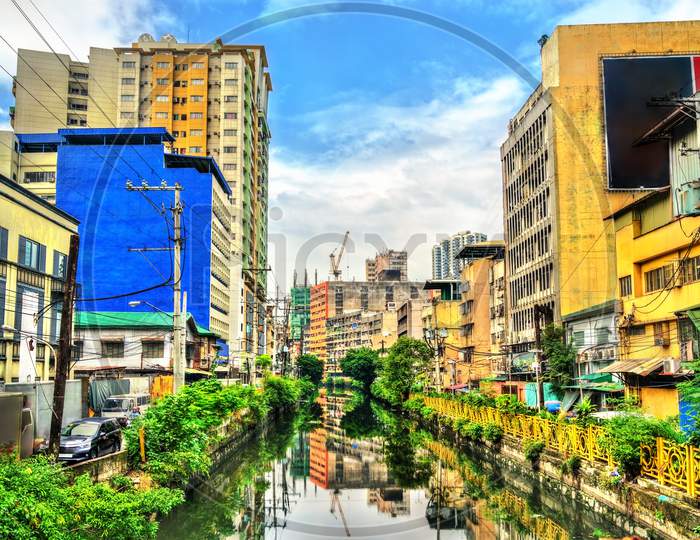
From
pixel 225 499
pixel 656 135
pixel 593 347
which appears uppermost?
pixel 656 135

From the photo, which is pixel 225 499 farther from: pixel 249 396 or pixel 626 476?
pixel 249 396

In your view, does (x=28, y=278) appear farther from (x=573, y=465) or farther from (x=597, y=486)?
(x=597, y=486)

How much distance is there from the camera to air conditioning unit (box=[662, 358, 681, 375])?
1291 inches

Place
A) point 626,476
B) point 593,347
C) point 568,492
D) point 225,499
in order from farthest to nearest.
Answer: point 593,347
point 225,499
point 568,492
point 626,476

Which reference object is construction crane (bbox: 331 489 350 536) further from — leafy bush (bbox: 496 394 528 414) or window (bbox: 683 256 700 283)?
window (bbox: 683 256 700 283)

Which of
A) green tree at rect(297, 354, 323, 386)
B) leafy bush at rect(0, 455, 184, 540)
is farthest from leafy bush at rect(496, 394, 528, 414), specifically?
green tree at rect(297, 354, 323, 386)

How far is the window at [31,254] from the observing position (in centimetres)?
3656

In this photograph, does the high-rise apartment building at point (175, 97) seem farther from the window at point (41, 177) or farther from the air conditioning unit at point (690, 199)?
the air conditioning unit at point (690, 199)

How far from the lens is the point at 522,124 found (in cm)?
6844

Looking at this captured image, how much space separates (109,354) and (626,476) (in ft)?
141

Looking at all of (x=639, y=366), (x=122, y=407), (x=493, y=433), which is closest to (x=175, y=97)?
(x=122, y=407)

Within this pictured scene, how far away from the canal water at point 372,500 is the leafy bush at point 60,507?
5.40 m

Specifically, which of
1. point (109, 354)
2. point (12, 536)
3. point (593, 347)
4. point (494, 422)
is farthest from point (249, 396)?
point (12, 536)

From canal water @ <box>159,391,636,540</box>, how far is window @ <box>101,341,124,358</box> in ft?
45.6
